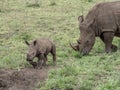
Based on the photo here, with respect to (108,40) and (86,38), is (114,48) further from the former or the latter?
(86,38)

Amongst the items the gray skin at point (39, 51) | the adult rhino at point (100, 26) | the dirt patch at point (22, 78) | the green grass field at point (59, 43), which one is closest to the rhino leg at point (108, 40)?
the adult rhino at point (100, 26)

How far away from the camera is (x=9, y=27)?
56.9ft

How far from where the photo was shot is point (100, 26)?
13523 mm

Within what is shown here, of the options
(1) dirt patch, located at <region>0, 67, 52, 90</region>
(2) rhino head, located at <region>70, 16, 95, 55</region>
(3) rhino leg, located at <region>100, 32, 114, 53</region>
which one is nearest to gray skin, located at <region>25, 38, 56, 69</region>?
(1) dirt patch, located at <region>0, 67, 52, 90</region>

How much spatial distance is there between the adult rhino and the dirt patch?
231 centimetres

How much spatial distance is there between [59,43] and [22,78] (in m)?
4.38

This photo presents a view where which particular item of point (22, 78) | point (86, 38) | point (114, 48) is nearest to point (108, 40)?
point (114, 48)

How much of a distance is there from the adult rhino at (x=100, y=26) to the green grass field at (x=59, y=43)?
0.30 meters

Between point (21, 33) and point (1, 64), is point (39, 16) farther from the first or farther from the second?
point (1, 64)

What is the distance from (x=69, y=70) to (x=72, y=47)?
9.44ft

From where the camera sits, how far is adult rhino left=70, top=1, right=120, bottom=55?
13.5 m

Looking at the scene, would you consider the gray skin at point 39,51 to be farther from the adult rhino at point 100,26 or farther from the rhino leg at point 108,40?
the rhino leg at point 108,40

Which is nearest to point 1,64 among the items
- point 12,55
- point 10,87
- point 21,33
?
point 12,55

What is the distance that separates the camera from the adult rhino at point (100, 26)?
13453 mm
